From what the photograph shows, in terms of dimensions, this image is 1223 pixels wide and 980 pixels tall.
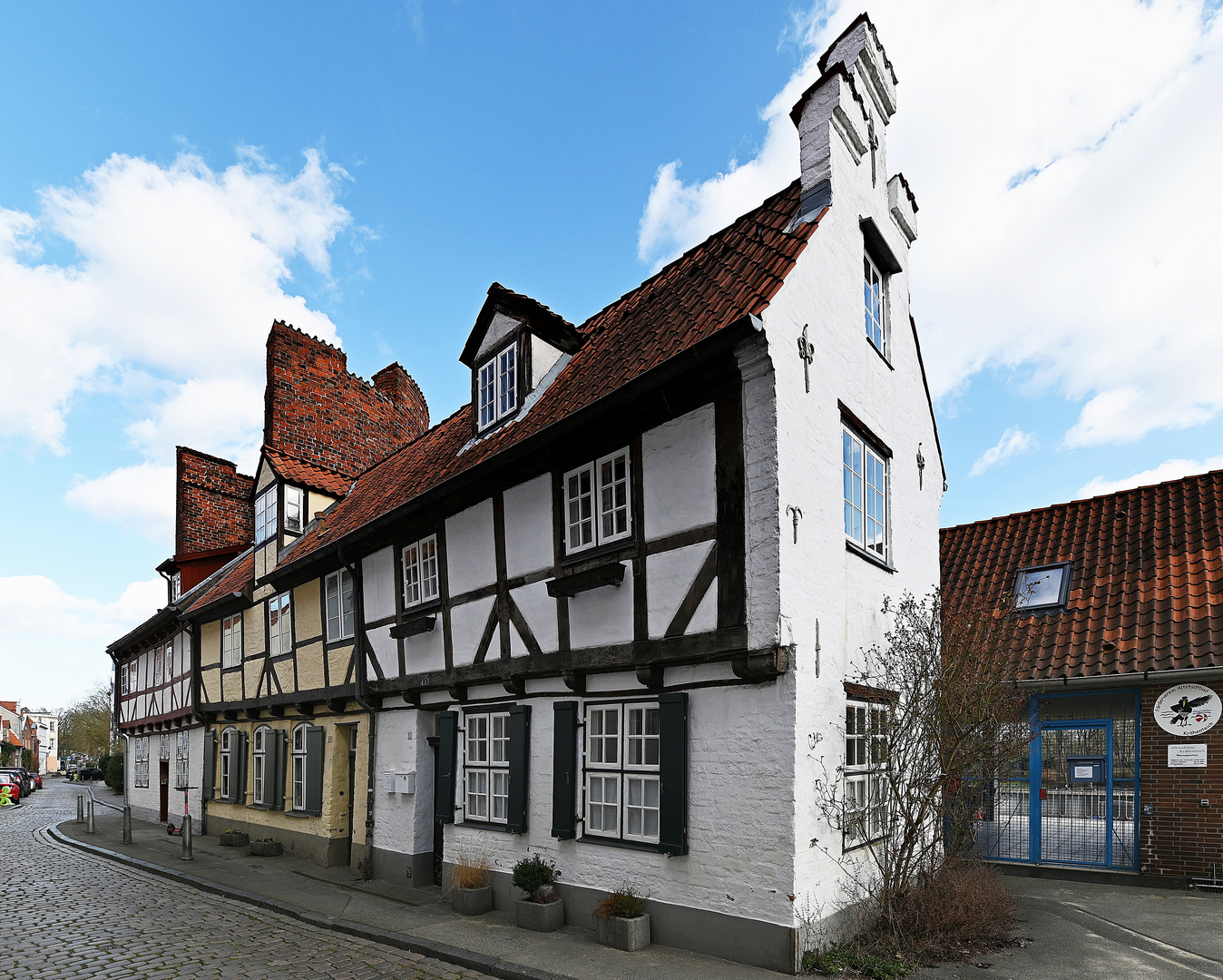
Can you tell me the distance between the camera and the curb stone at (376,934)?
7.76 meters

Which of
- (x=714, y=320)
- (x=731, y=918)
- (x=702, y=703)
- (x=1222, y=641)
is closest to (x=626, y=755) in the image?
(x=702, y=703)

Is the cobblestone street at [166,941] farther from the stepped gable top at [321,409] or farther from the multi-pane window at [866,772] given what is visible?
the stepped gable top at [321,409]

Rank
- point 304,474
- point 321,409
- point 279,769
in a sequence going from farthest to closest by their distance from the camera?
point 321,409
point 304,474
point 279,769

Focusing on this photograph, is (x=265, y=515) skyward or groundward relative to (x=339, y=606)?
skyward

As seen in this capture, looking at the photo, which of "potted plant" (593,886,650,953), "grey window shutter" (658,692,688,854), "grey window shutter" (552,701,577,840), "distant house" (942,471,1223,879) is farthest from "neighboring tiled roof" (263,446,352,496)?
"distant house" (942,471,1223,879)

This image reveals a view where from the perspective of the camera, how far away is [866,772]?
354 inches

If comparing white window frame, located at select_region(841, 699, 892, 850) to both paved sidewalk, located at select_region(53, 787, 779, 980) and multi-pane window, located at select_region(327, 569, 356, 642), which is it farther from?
multi-pane window, located at select_region(327, 569, 356, 642)

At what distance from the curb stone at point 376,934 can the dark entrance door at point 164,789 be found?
10536mm

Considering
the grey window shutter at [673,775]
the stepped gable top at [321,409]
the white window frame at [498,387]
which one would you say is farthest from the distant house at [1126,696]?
the stepped gable top at [321,409]

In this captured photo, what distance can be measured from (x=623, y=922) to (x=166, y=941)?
5213 mm

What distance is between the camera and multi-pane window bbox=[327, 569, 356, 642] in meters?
14.6

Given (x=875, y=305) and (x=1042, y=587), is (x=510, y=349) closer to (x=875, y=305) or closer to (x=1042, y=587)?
(x=875, y=305)

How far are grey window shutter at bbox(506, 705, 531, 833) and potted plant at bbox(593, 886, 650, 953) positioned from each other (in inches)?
70.2

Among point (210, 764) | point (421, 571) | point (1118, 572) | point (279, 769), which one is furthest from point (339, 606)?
point (1118, 572)
